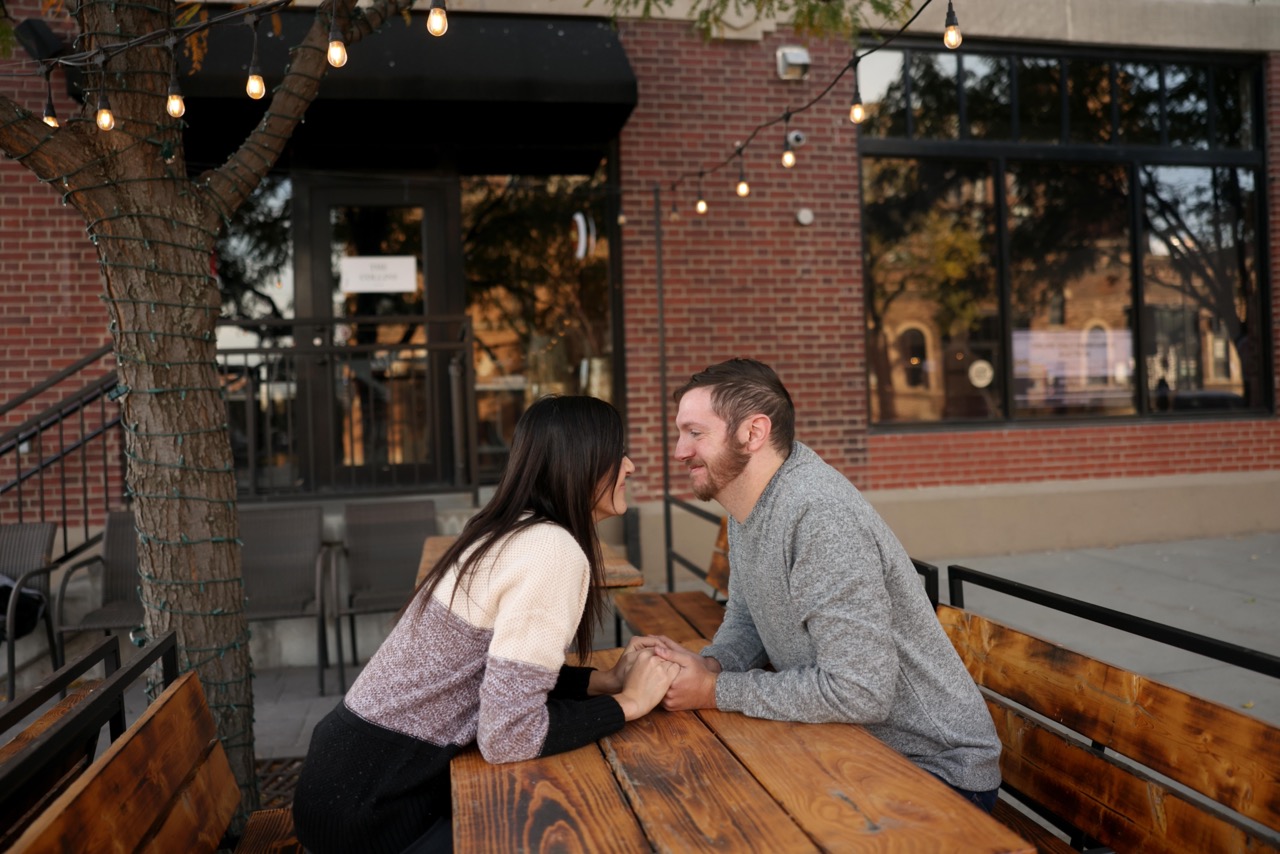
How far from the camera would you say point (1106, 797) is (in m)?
2.14

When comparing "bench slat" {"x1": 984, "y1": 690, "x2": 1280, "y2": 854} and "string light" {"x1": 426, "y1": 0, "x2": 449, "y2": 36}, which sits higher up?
"string light" {"x1": 426, "y1": 0, "x2": 449, "y2": 36}

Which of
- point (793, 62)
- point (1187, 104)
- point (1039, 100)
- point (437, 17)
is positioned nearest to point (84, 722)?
point (437, 17)

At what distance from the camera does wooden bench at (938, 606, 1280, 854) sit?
1.80m

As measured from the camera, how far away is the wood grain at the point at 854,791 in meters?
1.52

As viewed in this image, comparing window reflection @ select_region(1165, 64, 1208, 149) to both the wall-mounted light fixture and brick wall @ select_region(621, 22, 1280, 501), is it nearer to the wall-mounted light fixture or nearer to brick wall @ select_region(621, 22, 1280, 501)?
brick wall @ select_region(621, 22, 1280, 501)

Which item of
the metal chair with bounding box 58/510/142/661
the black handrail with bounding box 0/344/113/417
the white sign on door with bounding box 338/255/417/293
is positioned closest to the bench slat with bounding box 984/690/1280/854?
the metal chair with bounding box 58/510/142/661

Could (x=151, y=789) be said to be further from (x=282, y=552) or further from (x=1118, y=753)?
(x=282, y=552)

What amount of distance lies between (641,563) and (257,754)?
136 inches

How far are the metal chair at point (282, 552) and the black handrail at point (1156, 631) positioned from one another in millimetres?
4208

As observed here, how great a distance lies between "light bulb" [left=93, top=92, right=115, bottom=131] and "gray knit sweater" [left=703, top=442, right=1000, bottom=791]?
218 centimetres

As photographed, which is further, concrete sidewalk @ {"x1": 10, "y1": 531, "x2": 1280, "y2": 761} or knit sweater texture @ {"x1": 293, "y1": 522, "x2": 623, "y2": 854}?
concrete sidewalk @ {"x1": 10, "y1": 531, "x2": 1280, "y2": 761}

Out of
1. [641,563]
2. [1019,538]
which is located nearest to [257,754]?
[641,563]

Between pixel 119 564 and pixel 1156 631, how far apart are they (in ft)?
18.0

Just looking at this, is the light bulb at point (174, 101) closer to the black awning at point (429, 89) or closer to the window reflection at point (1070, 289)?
the black awning at point (429, 89)
